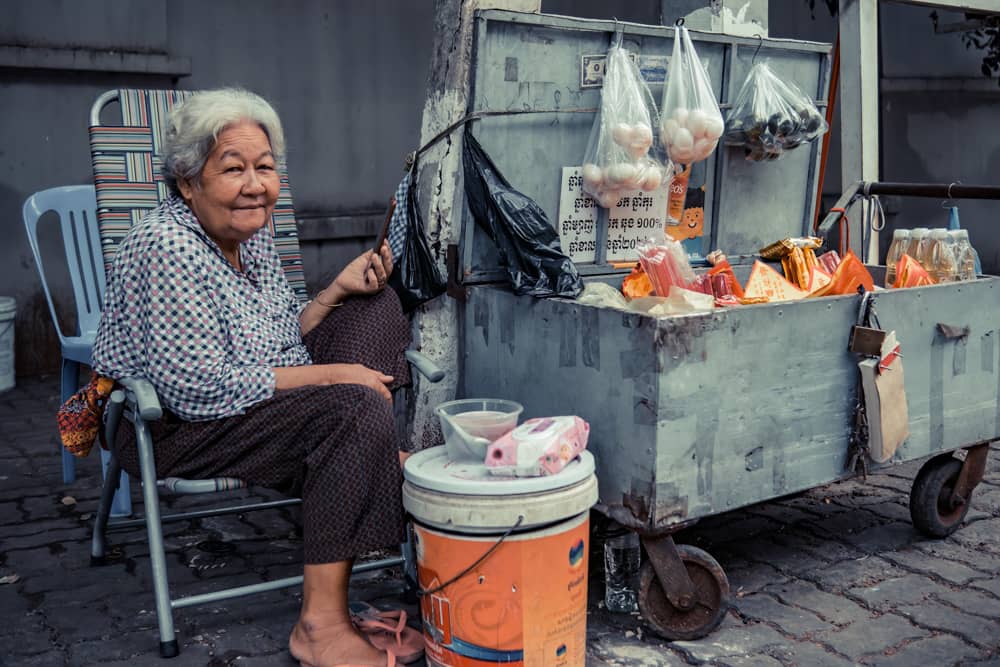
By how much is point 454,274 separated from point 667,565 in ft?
3.61

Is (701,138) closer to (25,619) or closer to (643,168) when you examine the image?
(643,168)

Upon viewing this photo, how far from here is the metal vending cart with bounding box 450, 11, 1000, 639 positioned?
255 centimetres

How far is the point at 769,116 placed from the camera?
3.52 m

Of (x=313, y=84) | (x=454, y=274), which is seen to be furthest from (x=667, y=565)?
(x=313, y=84)

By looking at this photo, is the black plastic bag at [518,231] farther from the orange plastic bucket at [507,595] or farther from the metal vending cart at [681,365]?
the orange plastic bucket at [507,595]

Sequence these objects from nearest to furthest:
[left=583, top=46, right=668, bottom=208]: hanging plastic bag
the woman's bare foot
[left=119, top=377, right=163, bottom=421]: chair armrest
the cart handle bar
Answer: [left=119, top=377, right=163, bottom=421]: chair armrest < the woman's bare foot < [left=583, top=46, right=668, bottom=208]: hanging plastic bag < the cart handle bar

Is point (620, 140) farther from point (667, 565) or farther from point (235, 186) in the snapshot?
point (667, 565)

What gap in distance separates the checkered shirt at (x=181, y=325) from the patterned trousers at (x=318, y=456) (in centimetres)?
6

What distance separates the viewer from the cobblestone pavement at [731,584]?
2.64 m

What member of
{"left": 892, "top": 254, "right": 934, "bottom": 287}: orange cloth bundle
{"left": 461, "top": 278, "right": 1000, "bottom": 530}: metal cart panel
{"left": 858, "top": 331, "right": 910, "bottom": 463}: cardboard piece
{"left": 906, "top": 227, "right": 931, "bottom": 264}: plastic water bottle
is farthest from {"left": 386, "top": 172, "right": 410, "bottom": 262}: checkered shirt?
{"left": 906, "top": 227, "right": 931, "bottom": 264}: plastic water bottle

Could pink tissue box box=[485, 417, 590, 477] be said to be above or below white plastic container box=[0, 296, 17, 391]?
above

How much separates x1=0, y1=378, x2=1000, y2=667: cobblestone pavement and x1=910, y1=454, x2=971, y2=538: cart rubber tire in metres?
0.06

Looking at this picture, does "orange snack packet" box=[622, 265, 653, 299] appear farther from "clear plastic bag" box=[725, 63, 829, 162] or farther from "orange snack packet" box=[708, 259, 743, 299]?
"clear plastic bag" box=[725, 63, 829, 162]

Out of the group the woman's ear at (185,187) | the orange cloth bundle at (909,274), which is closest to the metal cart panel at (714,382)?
the orange cloth bundle at (909,274)
